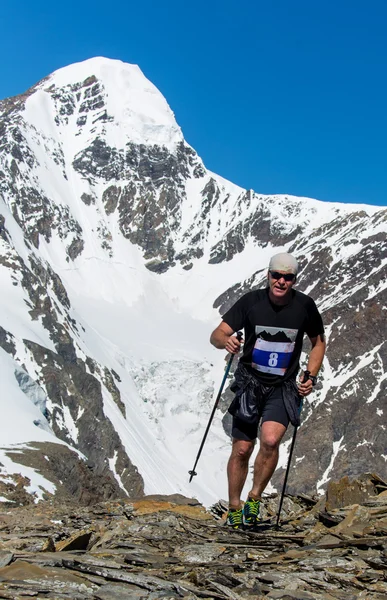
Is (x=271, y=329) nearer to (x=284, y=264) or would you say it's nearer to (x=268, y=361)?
(x=268, y=361)

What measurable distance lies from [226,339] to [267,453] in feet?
5.35

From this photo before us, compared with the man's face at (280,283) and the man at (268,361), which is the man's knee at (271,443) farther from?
the man's face at (280,283)

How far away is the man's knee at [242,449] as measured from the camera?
9.66 meters

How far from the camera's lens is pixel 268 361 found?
9539mm

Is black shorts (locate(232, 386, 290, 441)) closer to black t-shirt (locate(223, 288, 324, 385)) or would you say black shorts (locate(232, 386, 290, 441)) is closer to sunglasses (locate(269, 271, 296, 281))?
black t-shirt (locate(223, 288, 324, 385))

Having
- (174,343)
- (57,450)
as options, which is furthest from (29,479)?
(174,343)

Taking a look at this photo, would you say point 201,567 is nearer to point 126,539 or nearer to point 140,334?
point 126,539

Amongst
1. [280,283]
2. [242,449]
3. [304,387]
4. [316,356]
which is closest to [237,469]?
[242,449]

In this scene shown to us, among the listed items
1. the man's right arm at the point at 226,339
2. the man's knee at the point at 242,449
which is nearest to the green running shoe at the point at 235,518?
the man's knee at the point at 242,449

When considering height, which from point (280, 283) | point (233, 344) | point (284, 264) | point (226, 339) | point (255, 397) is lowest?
point (255, 397)

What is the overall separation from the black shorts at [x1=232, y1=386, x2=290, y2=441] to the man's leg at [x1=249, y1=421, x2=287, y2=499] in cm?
9

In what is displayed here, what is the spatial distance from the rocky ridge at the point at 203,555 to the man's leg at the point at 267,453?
2.07 ft

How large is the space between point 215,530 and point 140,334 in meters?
164

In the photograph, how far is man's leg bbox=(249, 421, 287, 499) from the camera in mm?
9344
